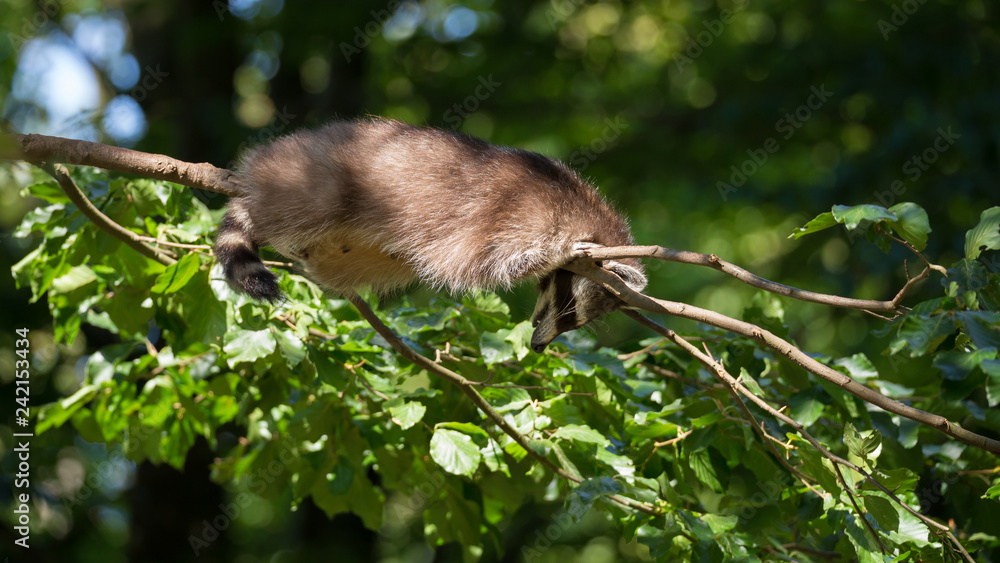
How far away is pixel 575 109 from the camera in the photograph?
921 centimetres

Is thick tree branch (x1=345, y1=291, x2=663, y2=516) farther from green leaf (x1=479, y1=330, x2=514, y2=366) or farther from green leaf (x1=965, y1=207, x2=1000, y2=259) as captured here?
green leaf (x1=965, y1=207, x2=1000, y2=259)

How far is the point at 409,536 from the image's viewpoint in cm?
1185

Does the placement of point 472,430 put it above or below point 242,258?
below

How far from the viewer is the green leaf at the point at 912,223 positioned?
2336mm

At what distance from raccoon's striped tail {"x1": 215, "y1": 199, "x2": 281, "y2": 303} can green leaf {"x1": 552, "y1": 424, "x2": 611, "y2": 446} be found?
1151 mm

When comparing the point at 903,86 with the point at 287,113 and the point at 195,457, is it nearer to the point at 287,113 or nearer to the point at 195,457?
the point at 287,113

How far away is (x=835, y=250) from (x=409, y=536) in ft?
23.7

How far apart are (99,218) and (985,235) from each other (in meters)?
3.13

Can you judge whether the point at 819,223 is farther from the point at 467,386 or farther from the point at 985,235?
the point at 467,386

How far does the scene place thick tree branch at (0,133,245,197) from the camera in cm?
281

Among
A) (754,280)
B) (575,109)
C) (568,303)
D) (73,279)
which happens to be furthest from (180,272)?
(575,109)

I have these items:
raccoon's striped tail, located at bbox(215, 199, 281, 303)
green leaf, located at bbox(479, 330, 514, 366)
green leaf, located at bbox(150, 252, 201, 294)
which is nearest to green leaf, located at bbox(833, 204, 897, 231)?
green leaf, located at bbox(479, 330, 514, 366)

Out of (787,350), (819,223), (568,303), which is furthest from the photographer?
(568,303)

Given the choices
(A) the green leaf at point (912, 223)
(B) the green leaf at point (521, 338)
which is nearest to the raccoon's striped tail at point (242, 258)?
(B) the green leaf at point (521, 338)
